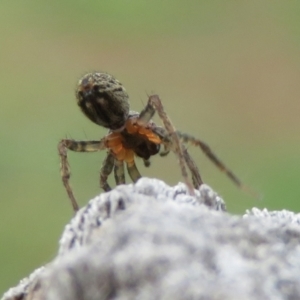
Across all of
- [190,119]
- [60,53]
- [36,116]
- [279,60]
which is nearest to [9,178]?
[36,116]

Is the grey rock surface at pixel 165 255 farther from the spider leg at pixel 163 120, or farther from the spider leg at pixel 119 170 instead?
the spider leg at pixel 119 170

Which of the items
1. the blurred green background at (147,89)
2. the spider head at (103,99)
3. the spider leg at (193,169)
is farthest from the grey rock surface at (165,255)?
the blurred green background at (147,89)

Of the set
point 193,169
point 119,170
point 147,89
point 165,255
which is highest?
point 147,89

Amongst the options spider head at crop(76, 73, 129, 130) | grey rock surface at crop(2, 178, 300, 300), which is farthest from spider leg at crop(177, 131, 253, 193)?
grey rock surface at crop(2, 178, 300, 300)

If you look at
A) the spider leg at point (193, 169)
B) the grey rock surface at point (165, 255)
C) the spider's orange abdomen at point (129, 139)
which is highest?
the spider's orange abdomen at point (129, 139)

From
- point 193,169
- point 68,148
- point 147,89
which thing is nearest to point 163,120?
point 193,169

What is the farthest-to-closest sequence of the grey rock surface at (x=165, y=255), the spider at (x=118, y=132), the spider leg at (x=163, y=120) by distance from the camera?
1. the spider at (x=118, y=132)
2. the spider leg at (x=163, y=120)
3. the grey rock surface at (x=165, y=255)

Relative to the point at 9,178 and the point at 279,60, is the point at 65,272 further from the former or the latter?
the point at 279,60

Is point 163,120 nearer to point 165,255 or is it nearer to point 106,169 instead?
point 106,169
